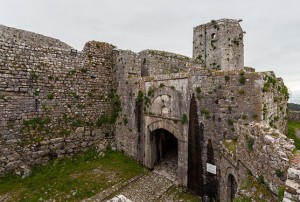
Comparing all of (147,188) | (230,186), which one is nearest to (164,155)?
(147,188)

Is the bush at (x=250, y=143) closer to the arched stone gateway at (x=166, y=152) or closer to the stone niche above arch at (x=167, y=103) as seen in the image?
the arched stone gateway at (x=166, y=152)

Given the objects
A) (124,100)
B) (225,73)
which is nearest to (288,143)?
(225,73)

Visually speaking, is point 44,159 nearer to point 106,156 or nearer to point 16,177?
point 16,177

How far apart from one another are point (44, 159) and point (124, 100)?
16.9 feet

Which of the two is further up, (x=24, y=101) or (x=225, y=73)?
(x=225, y=73)

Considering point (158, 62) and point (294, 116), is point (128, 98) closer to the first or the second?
point (158, 62)

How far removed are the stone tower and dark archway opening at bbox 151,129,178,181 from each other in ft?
28.9

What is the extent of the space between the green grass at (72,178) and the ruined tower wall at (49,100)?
0.63 meters

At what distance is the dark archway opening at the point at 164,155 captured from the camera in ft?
29.3

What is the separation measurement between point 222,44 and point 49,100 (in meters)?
14.6

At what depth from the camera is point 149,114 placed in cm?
948

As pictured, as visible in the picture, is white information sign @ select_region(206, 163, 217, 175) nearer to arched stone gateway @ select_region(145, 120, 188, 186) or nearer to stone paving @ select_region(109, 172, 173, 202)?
arched stone gateway @ select_region(145, 120, 188, 186)

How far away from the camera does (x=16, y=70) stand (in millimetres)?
8422

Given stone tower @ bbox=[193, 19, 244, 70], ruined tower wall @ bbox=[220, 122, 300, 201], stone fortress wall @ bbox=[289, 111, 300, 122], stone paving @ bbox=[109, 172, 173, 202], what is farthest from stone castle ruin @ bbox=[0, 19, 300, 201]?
stone fortress wall @ bbox=[289, 111, 300, 122]
